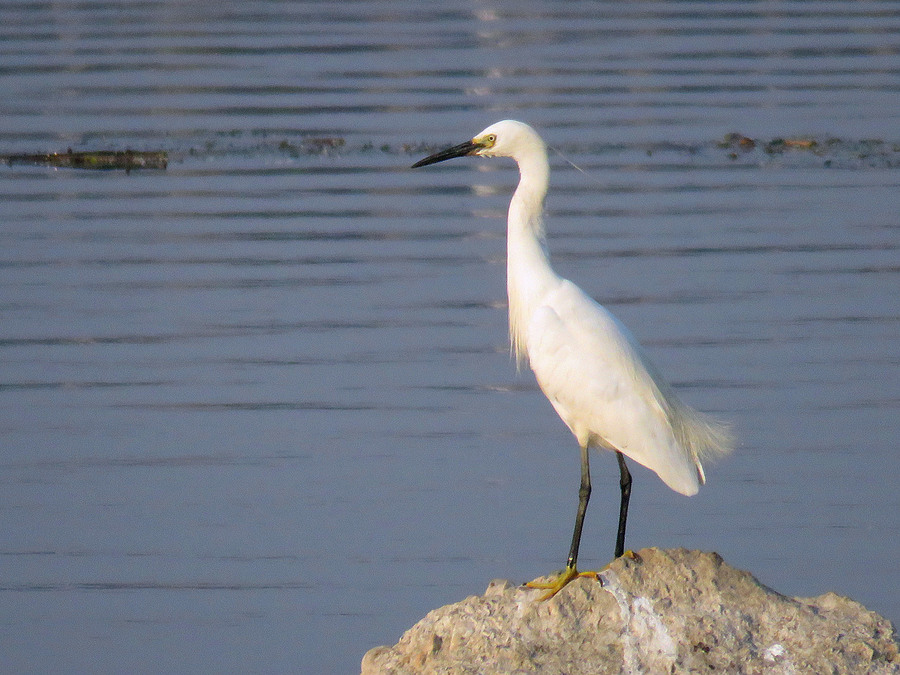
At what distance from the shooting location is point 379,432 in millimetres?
8469

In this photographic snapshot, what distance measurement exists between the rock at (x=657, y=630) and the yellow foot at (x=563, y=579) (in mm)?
26

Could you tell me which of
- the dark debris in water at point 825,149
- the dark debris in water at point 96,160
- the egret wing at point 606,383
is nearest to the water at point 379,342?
the dark debris in water at point 825,149

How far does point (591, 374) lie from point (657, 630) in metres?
1.24

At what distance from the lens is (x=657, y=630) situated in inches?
198

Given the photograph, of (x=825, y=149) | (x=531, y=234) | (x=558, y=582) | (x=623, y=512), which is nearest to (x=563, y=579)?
(x=558, y=582)

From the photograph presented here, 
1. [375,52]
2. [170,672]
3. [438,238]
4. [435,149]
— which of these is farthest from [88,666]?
[375,52]

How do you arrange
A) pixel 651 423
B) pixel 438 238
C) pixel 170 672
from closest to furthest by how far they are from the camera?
pixel 651 423 < pixel 170 672 < pixel 438 238

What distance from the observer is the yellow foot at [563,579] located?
525 centimetres

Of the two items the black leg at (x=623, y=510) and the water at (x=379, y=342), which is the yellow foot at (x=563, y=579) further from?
Result: the water at (x=379, y=342)

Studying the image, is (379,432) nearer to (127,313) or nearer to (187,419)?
(187,419)

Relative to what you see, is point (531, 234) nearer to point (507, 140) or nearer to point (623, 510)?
point (507, 140)

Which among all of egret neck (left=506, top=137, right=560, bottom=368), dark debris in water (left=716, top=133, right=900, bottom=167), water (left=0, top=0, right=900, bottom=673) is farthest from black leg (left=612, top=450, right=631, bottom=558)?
dark debris in water (left=716, top=133, right=900, bottom=167)

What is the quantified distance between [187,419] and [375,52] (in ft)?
43.8

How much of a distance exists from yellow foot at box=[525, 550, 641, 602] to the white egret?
0.21 meters
